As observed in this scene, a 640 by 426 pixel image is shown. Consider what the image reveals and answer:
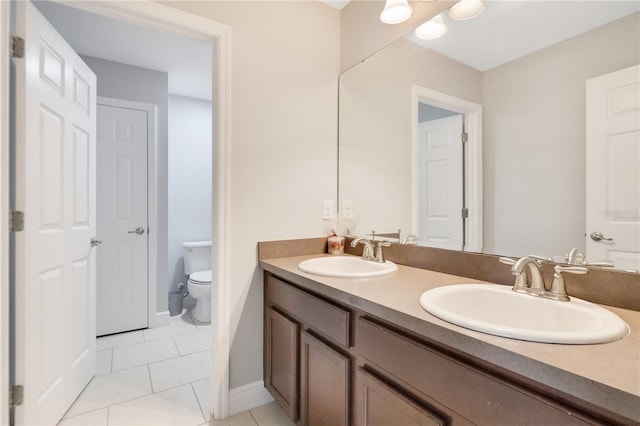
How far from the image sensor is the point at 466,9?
1.37 meters

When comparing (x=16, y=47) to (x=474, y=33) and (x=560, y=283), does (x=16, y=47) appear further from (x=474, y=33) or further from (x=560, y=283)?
(x=560, y=283)

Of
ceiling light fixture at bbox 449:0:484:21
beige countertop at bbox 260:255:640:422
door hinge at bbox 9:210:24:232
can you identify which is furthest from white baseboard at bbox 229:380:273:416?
ceiling light fixture at bbox 449:0:484:21

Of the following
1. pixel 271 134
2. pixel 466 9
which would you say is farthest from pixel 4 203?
pixel 466 9

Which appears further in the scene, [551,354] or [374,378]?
[374,378]

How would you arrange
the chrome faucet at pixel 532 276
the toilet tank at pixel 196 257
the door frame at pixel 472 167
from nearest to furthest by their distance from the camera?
the chrome faucet at pixel 532 276
the door frame at pixel 472 167
the toilet tank at pixel 196 257

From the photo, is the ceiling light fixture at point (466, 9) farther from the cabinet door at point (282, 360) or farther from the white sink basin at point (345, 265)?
the cabinet door at point (282, 360)

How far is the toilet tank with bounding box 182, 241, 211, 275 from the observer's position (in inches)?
125

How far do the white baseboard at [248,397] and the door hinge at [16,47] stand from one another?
1827 millimetres

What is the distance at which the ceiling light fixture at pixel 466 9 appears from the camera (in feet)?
4.36

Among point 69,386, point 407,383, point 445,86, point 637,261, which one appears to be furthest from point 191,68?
point 637,261

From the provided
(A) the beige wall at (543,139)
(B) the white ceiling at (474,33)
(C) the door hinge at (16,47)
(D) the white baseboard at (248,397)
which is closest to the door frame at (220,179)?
(D) the white baseboard at (248,397)

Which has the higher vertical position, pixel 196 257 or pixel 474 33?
pixel 474 33

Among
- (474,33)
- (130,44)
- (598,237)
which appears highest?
(130,44)

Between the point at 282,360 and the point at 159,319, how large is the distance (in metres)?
1.83
